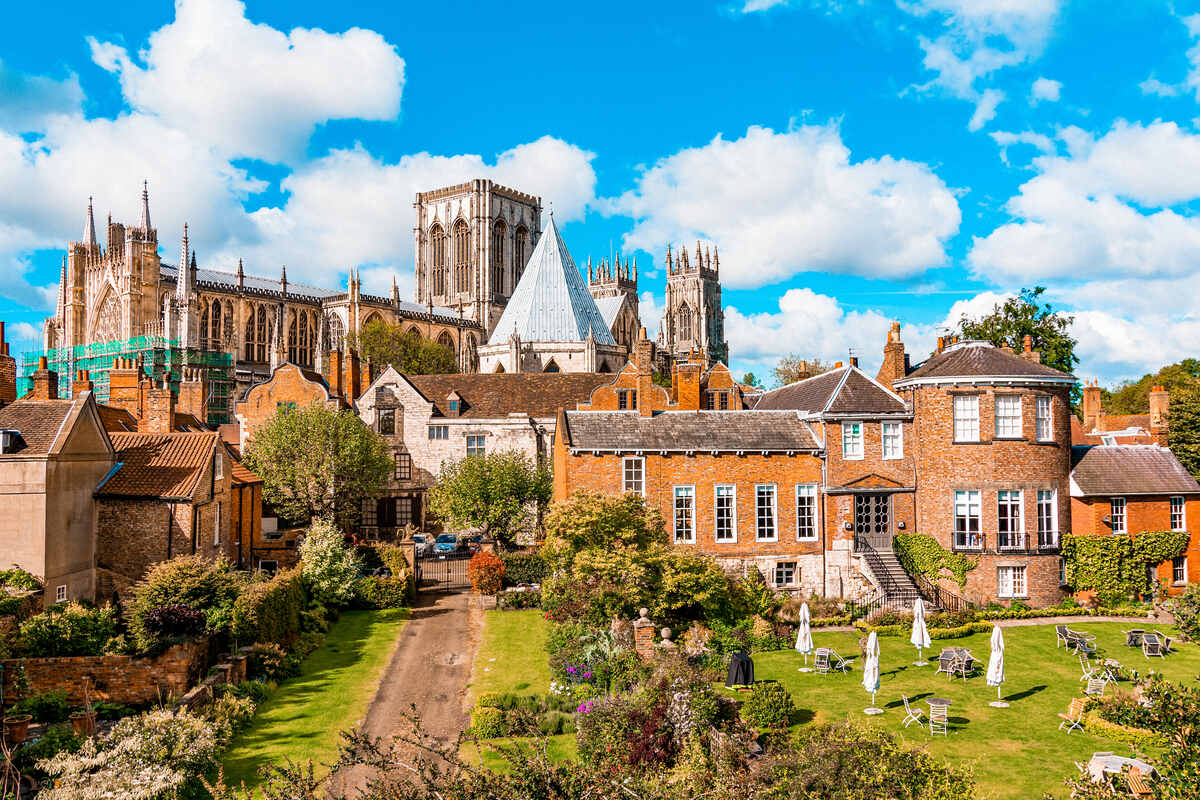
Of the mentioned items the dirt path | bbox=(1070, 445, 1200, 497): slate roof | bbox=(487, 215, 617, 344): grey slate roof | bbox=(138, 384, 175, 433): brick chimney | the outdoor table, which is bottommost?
the dirt path

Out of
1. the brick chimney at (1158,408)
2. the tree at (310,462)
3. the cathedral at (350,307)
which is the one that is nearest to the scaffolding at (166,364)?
the cathedral at (350,307)

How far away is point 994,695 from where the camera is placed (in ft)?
72.6

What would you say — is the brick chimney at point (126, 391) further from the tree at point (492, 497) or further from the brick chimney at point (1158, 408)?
the brick chimney at point (1158, 408)

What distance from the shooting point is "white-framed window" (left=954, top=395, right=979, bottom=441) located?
1310 inches

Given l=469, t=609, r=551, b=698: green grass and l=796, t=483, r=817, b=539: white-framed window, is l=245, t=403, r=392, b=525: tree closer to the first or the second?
l=469, t=609, r=551, b=698: green grass

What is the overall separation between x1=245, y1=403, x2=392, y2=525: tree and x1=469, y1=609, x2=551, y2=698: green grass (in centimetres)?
1329

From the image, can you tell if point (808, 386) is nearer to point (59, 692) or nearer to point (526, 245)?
point (59, 692)

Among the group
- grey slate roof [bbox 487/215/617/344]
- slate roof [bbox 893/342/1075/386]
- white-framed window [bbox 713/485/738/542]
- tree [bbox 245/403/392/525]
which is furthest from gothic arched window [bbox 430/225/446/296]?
slate roof [bbox 893/342/1075/386]

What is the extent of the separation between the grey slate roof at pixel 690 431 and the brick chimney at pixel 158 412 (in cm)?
1706

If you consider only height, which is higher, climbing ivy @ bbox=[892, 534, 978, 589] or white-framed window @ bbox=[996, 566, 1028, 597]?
climbing ivy @ bbox=[892, 534, 978, 589]

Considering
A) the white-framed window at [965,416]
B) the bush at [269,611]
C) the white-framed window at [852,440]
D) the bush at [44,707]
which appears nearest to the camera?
the bush at [44,707]

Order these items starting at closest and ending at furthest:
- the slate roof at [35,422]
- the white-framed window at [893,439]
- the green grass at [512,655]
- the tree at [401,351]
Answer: the green grass at [512,655] → the slate roof at [35,422] → the white-framed window at [893,439] → the tree at [401,351]

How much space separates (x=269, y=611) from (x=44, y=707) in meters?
6.17

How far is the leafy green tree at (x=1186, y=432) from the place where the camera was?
44.4 meters
